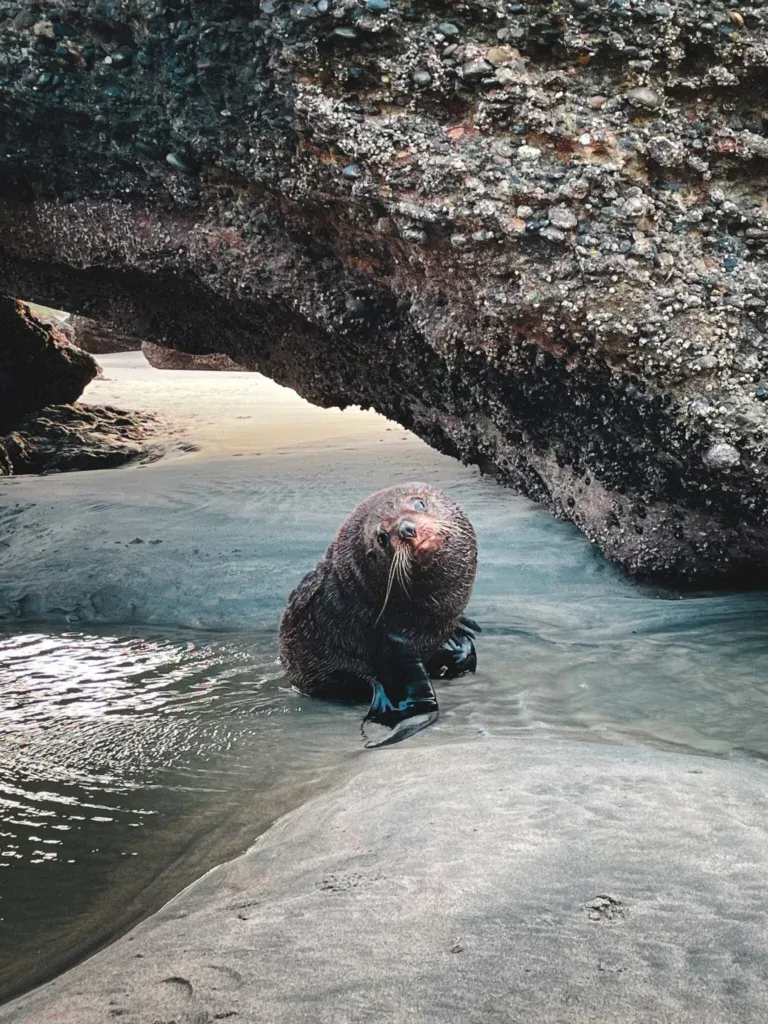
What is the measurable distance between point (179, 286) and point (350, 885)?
418 cm

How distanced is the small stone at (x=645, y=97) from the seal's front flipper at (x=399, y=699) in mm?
2432

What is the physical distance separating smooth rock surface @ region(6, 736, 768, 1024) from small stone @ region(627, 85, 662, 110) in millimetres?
2646

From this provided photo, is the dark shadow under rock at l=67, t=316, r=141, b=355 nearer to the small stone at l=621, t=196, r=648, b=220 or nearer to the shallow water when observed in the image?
the shallow water

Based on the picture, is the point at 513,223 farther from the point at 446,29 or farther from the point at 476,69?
the point at 446,29

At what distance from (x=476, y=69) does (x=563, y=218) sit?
68 cm

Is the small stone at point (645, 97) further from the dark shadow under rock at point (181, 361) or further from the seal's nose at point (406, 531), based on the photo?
the dark shadow under rock at point (181, 361)

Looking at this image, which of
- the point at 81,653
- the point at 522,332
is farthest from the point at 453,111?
the point at 81,653

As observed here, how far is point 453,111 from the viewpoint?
447cm

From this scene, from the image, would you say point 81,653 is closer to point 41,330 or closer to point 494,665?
point 494,665

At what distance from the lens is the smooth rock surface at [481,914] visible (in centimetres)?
186

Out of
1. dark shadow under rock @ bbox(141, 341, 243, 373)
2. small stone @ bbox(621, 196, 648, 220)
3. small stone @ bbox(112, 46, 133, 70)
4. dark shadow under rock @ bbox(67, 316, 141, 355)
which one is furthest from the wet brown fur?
dark shadow under rock @ bbox(67, 316, 141, 355)

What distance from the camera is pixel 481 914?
2.23 m

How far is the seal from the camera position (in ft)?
14.9

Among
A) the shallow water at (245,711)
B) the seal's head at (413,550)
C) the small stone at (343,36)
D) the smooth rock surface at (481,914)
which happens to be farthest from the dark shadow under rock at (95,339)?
the smooth rock surface at (481,914)
